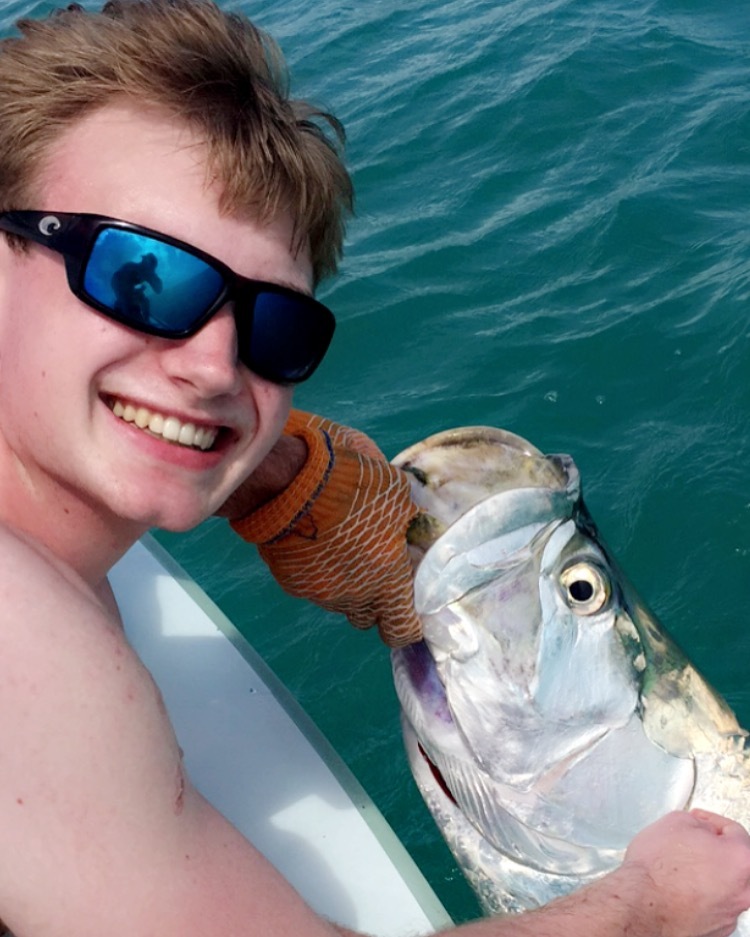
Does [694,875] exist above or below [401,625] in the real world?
below

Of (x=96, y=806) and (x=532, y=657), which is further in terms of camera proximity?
(x=532, y=657)

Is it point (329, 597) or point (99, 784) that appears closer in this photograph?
point (99, 784)

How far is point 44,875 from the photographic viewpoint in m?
1.34

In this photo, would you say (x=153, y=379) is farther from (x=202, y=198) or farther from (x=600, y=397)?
(x=600, y=397)

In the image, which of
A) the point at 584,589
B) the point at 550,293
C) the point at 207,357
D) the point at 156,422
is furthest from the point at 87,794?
the point at 550,293

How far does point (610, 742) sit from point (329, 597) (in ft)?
2.29

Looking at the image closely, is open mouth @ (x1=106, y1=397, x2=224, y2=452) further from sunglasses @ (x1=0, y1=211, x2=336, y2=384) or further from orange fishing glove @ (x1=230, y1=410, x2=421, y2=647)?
orange fishing glove @ (x1=230, y1=410, x2=421, y2=647)

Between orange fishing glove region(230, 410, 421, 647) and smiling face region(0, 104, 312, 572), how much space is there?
0.53 m

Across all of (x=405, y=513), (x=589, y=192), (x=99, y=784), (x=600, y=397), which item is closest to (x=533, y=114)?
(x=589, y=192)

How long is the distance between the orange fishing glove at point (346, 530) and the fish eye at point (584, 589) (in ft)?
1.14

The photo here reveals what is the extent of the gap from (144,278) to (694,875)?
4.74ft

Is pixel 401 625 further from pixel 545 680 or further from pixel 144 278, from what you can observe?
pixel 144 278

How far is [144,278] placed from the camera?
1.56 m

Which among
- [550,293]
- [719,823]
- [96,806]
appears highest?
[96,806]
